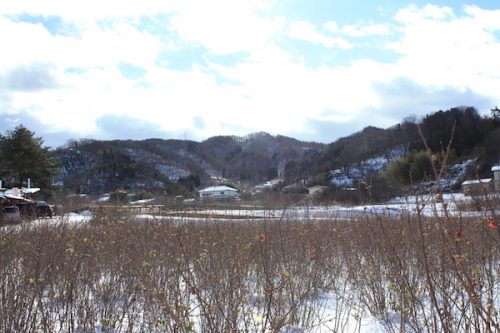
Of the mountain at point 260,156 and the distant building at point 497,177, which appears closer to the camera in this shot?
the distant building at point 497,177

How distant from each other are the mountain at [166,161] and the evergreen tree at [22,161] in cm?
5957

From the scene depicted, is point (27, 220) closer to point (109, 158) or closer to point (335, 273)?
point (335, 273)

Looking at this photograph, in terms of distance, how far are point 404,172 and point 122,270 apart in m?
58.3

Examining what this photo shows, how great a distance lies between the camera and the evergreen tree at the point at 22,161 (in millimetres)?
46031

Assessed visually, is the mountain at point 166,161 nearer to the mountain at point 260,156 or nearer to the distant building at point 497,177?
the mountain at point 260,156

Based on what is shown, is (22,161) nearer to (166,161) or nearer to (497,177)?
(497,177)

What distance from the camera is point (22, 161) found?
46031 mm

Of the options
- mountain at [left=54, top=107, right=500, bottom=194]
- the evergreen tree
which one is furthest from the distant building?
the evergreen tree

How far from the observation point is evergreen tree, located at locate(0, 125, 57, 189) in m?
46.0

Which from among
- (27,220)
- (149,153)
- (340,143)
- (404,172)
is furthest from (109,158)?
(27,220)

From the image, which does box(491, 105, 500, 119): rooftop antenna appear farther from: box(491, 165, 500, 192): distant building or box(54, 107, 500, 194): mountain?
box(491, 165, 500, 192): distant building

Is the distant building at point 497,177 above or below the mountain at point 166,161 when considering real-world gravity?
below

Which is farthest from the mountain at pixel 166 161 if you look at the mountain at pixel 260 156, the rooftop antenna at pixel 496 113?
the rooftop antenna at pixel 496 113

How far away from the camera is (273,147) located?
645 feet
